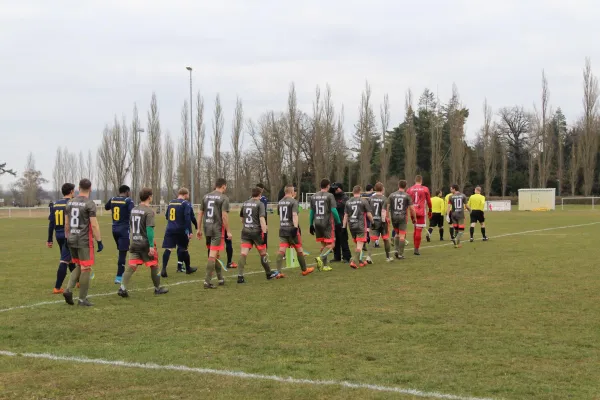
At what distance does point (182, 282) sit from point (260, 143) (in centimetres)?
7072

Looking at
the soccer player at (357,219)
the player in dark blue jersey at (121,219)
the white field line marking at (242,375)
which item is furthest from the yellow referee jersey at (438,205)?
the white field line marking at (242,375)

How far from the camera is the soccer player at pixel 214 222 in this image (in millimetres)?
11195

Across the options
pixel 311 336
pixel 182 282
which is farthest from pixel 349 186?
pixel 311 336

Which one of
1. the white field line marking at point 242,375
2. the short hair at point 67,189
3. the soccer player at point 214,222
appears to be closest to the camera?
the white field line marking at point 242,375

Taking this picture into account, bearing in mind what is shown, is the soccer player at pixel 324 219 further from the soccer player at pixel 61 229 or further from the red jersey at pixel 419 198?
the soccer player at pixel 61 229

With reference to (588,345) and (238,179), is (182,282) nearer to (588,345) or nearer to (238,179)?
(588,345)

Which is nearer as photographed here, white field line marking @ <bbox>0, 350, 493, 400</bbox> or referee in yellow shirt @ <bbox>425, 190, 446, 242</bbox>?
white field line marking @ <bbox>0, 350, 493, 400</bbox>

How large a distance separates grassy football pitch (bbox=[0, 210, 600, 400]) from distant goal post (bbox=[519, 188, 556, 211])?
49332mm

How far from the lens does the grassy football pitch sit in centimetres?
535

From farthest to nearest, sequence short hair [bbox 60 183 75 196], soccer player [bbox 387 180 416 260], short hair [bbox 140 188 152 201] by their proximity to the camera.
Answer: soccer player [bbox 387 180 416 260], short hair [bbox 60 183 75 196], short hair [bbox 140 188 152 201]

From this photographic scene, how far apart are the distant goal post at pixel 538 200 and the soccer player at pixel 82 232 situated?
183 ft

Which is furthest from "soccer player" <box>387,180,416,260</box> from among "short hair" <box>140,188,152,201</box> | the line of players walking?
"short hair" <box>140,188,152,201</box>

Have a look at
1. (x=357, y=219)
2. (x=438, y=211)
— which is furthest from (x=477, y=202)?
(x=357, y=219)

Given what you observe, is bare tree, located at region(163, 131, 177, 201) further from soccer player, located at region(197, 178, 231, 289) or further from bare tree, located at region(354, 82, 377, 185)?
soccer player, located at region(197, 178, 231, 289)
